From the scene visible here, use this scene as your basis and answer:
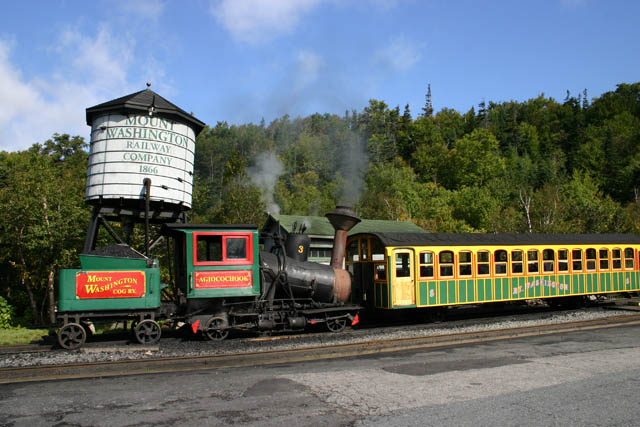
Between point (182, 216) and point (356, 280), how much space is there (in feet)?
18.2

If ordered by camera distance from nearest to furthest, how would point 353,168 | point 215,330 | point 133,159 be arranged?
point 215,330, point 133,159, point 353,168

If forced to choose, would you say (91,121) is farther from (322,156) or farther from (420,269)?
(322,156)

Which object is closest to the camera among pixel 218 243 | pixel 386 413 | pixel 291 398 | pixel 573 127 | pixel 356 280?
pixel 386 413

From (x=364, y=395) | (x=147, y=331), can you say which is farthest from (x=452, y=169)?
(x=364, y=395)

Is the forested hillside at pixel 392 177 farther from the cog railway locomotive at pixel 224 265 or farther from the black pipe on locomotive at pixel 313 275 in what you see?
the black pipe on locomotive at pixel 313 275

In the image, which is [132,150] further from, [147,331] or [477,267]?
[477,267]

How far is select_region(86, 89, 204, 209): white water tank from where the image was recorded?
1170 cm

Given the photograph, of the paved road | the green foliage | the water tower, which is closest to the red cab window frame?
the water tower

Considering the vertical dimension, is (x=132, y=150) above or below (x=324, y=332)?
above

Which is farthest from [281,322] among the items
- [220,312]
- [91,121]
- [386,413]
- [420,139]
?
[420,139]

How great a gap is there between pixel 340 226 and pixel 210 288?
4183 millimetres

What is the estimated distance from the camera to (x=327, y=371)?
7.79m

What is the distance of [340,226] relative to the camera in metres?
13.1

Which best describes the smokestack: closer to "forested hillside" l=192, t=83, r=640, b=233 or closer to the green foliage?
the green foliage
